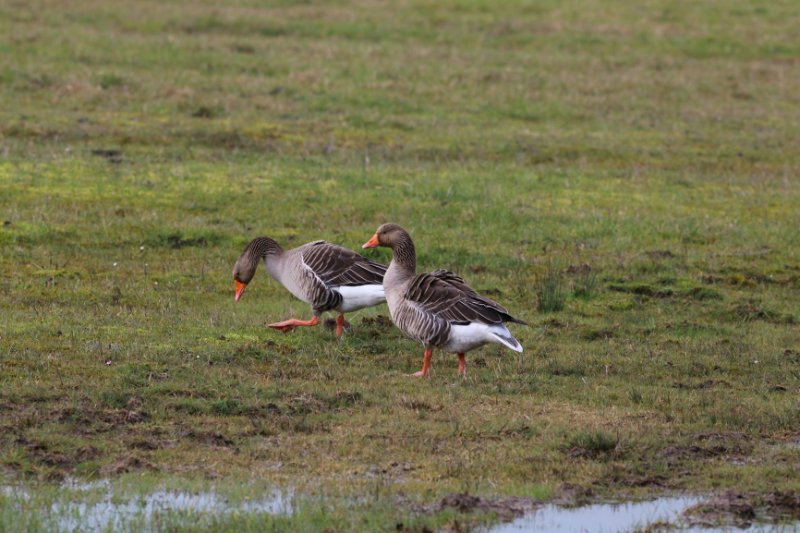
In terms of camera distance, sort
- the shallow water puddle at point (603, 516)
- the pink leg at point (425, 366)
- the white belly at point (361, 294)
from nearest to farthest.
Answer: the shallow water puddle at point (603, 516), the pink leg at point (425, 366), the white belly at point (361, 294)

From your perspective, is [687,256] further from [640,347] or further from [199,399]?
[199,399]

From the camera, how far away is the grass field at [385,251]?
31.1 feet

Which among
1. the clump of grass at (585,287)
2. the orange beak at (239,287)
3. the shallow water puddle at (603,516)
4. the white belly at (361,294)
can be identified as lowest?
the clump of grass at (585,287)

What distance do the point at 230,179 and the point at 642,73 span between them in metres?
15.3

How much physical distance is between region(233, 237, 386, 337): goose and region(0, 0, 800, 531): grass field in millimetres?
358

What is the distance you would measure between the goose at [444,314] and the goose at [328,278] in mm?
646

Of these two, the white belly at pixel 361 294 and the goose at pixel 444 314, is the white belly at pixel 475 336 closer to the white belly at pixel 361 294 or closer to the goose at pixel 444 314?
the goose at pixel 444 314

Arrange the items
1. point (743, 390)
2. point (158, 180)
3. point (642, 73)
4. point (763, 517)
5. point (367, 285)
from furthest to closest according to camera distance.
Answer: point (642, 73), point (158, 180), point (367, 285), point (743, 390), point (763, 517)

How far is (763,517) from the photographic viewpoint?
28.2 feet

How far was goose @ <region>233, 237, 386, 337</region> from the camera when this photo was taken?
42.4 feet

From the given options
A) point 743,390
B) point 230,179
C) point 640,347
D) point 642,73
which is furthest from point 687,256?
point 642,73

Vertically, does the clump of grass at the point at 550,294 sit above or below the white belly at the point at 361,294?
below

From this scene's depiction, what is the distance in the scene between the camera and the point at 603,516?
8625 millimetres

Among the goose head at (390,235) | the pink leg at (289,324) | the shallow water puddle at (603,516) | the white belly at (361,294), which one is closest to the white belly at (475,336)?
the goose head at (390,235)
